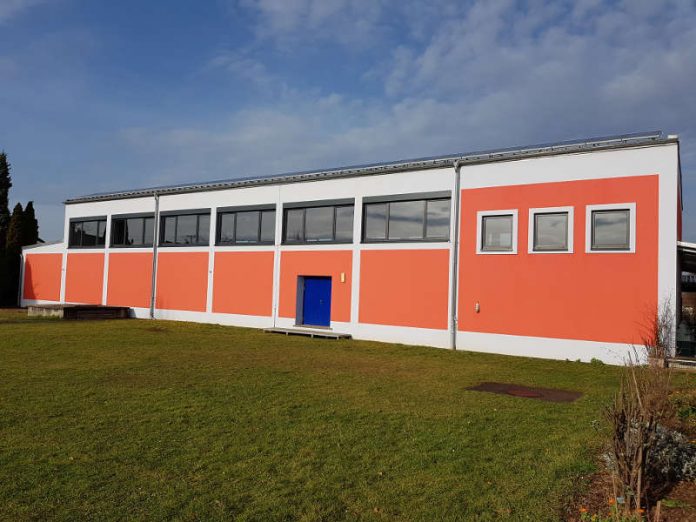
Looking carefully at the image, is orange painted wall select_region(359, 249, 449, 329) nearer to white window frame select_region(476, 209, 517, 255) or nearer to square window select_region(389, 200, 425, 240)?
square window select_region(389, 200, 425, 240)

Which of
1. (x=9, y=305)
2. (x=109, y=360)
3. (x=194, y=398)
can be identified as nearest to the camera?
(x=194, y=398)

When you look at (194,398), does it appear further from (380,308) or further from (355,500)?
(380,308)

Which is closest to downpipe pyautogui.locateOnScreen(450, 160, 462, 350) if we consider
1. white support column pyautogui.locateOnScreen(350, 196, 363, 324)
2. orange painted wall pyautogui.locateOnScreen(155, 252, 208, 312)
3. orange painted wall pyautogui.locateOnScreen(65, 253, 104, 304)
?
white support column pyautogui.locateOnScreen(350, 196, 363, 324)

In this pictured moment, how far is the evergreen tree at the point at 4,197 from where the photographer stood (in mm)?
38875

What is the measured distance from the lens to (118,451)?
5.81 meters

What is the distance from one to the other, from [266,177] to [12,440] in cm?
1717

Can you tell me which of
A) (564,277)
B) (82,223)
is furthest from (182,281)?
(564,277)

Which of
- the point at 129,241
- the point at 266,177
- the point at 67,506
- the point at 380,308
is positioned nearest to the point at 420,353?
the point at 380,308

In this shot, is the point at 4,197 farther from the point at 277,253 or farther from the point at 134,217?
the point at 277,253

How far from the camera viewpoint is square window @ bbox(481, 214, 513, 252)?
1653 cm

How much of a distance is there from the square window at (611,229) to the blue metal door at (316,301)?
9314 millimetres

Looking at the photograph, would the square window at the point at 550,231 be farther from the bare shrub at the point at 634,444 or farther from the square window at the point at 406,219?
the bare shrub at the point at 634,444

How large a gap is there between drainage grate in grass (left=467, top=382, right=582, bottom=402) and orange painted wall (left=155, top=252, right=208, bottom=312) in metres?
15.8

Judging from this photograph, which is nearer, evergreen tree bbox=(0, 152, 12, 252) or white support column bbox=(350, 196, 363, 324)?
white support column bbox=(350, 196, 363, 324)
